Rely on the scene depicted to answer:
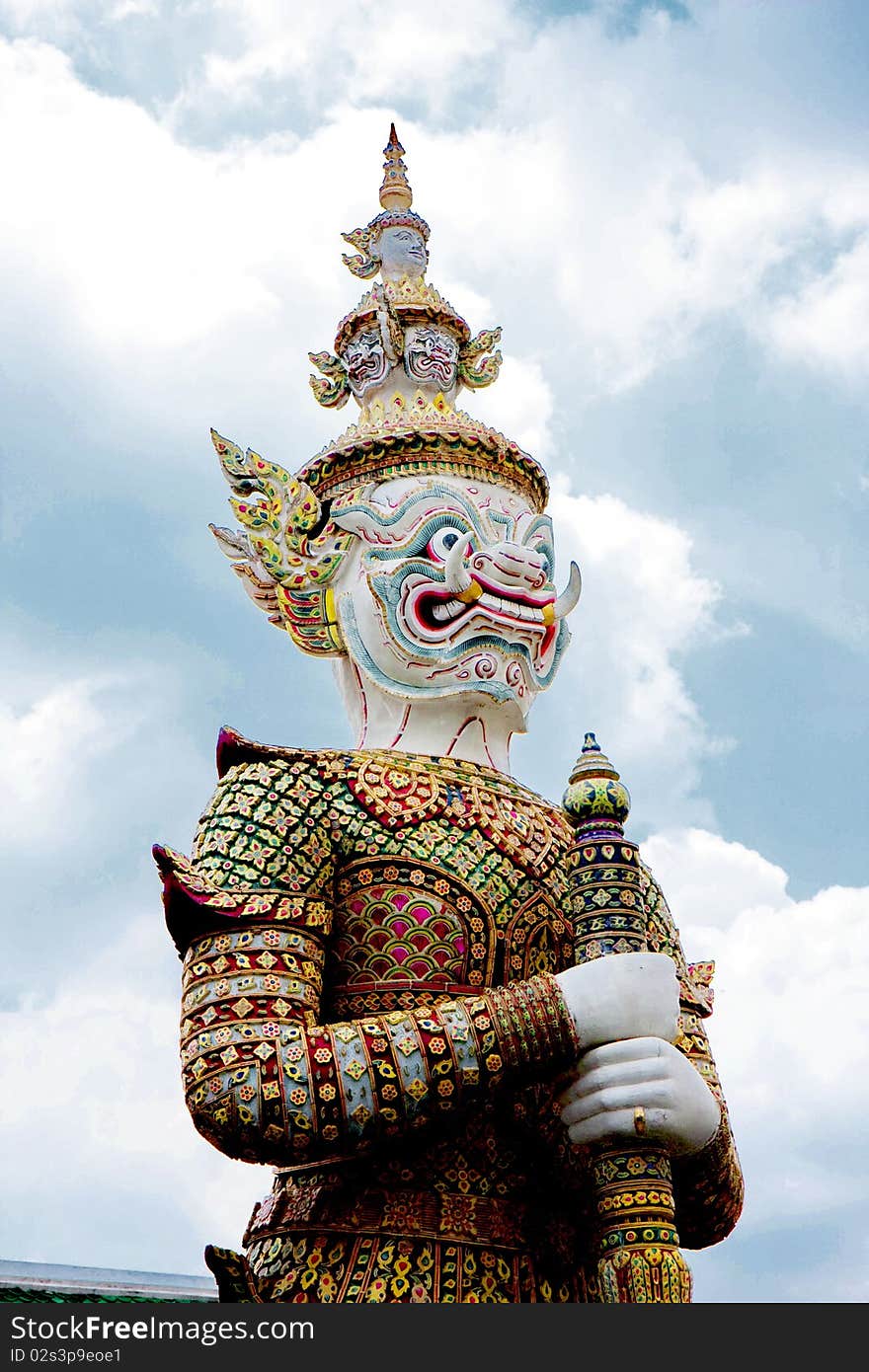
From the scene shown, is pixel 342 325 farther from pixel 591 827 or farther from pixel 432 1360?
pixel 432 1360

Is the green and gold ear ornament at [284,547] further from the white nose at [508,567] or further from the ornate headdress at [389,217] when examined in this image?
the ornate headdress at [389,217]

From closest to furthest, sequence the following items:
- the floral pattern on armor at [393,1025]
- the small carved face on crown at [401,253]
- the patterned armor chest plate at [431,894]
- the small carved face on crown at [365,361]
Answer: the floral pattern on armor at [393,1025] < the patterned armor chest plate at [431,894] < the small carved face on crown at [365,361] < the small carved face on crown at [401,253]

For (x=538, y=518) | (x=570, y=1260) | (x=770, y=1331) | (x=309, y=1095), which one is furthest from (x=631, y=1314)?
(x=538, y=518)

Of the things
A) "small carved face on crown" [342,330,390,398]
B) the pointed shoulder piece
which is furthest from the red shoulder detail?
"small carved face on crown" [342,330,390,398]

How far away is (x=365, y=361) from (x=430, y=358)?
26 centimetres

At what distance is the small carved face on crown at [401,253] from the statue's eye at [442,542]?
1527 millimetres

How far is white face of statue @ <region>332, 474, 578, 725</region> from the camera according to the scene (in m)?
5.92

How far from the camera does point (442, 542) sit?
19.7 ft

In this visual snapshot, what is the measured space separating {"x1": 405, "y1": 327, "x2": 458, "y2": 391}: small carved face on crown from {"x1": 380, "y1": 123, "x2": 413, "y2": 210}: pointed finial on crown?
774 millimetres

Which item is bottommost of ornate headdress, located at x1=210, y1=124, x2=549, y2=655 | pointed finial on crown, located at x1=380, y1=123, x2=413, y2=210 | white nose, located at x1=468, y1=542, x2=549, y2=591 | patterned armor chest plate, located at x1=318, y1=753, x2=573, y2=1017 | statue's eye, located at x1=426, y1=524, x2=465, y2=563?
patterned armor chest plate, located at x1=318, y1=753, x2=573, y2=1017

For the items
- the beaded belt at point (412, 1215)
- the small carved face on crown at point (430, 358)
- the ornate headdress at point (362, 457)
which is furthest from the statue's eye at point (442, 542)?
the beaded belt at point (412, 1215)

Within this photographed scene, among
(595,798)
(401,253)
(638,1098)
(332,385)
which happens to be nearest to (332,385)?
(332,385)

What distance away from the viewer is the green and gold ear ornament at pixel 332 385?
697 cm

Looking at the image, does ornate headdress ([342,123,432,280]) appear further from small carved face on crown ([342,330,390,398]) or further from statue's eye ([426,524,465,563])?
statue's eye ([426,524,465,563])
